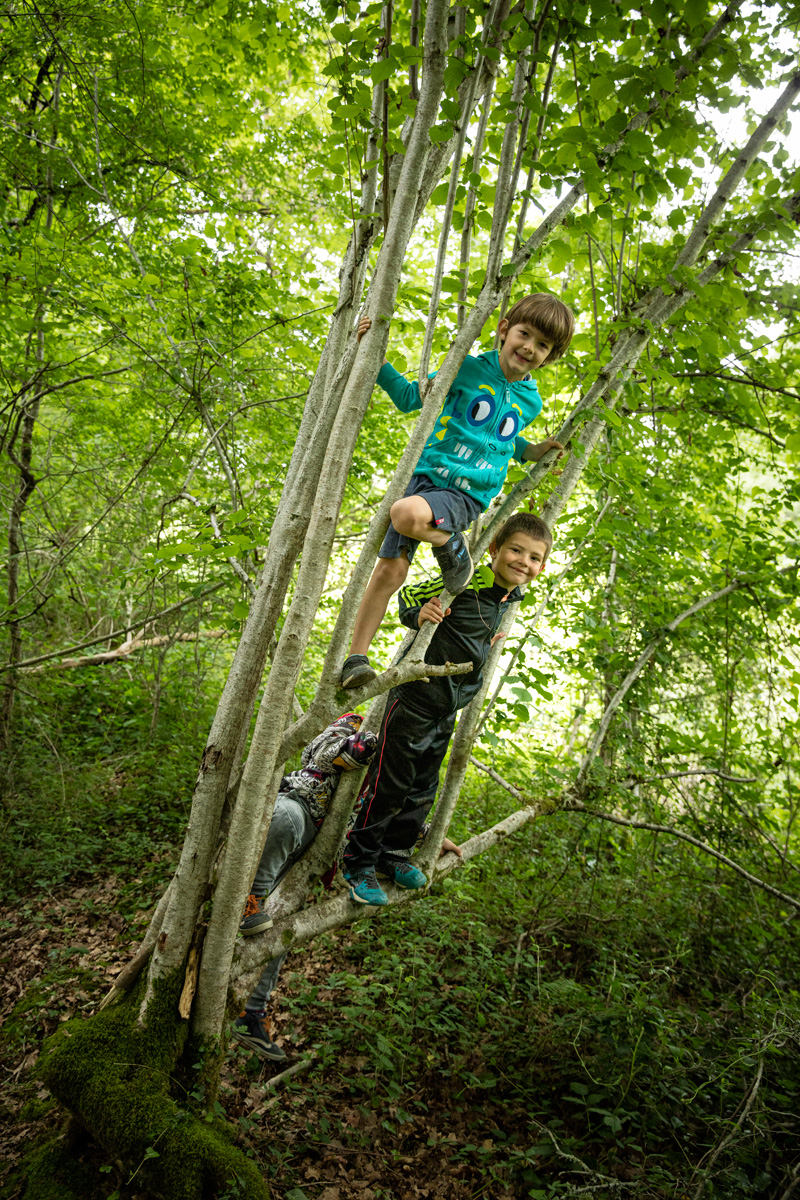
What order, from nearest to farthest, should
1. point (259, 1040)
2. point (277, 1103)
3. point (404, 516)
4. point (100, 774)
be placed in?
point (404, 516), point (277, 1103), point (259, 1040), point (100, 774)

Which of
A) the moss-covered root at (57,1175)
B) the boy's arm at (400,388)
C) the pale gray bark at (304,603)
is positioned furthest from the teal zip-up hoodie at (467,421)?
the moss-covered root at (57,1175)

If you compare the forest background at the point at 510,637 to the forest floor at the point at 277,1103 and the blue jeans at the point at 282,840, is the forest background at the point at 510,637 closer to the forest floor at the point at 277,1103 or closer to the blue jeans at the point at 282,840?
the forest floor at the point at 277,1103

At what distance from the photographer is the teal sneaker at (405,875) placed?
97.8 inches

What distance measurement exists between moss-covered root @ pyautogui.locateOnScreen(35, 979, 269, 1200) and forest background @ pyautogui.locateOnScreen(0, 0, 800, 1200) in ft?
0.20

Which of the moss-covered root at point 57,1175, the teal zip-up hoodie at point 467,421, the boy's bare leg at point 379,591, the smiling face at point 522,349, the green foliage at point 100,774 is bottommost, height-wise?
the green foliage at point 100,774

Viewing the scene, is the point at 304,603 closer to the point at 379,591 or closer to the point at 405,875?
the point at 379,591

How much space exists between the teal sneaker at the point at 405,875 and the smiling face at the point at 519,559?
1308 millimetres

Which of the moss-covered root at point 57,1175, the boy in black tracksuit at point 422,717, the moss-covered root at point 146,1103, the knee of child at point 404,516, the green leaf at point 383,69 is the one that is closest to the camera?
the green leaf at point 383,69

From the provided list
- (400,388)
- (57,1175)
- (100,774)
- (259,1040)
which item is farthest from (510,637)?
(100,774)

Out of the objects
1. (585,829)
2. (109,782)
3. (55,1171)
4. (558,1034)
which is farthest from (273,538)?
(109,782)

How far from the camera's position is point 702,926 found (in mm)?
4059

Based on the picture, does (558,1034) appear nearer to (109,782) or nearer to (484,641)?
(484,641)

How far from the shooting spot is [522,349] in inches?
94.0

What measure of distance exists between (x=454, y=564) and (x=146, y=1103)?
6.55ft
